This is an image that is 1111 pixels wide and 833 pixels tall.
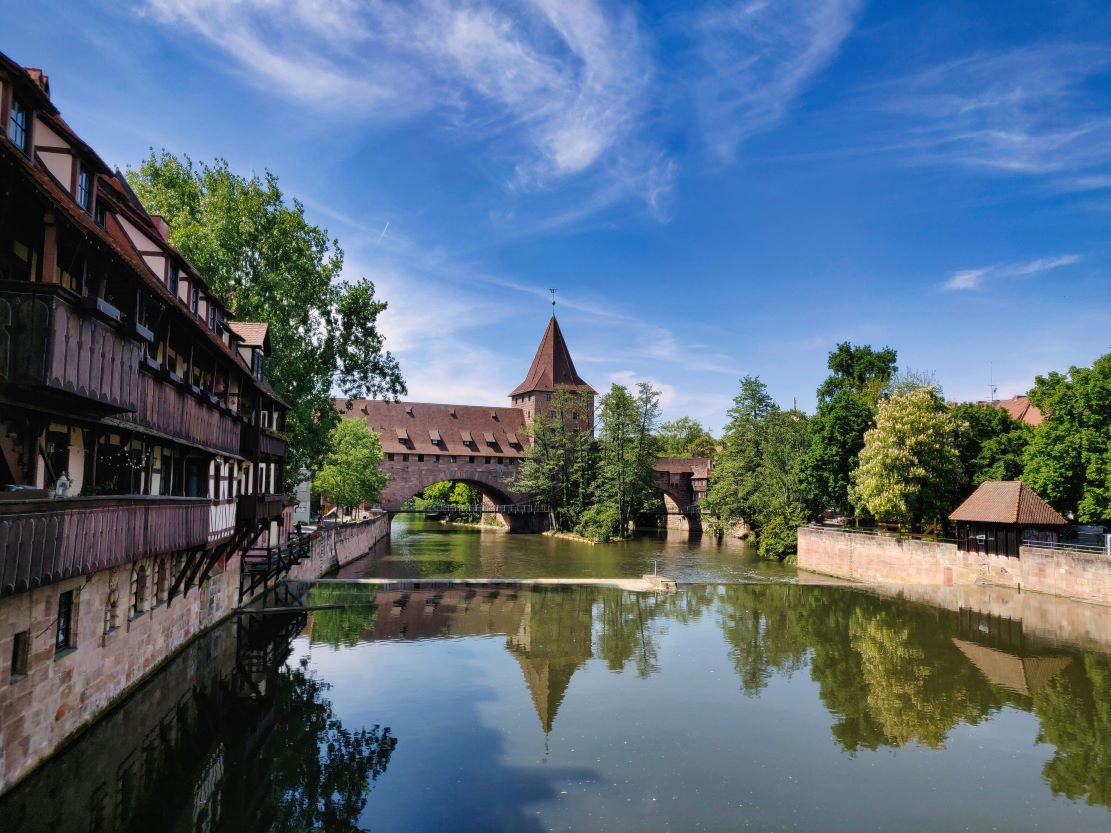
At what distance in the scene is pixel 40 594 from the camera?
985 cm

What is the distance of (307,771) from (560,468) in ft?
181

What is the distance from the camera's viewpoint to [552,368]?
7694 cm

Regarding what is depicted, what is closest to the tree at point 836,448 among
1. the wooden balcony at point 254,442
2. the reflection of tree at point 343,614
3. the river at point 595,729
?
the river at point 595,729

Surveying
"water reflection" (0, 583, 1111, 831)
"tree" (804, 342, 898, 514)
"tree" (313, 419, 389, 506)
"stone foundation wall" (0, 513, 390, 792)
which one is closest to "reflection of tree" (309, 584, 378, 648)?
"water reflection" (0, 583, 1111, 831)

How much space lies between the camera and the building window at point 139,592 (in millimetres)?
14102

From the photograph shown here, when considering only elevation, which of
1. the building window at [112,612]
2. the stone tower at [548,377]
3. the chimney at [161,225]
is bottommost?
the building window at [112,612]

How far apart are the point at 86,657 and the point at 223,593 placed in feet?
Result: 32.0

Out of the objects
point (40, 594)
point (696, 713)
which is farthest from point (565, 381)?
Answer: point (40, 594)

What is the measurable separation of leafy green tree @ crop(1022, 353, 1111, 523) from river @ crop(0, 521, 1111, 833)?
21.2 ft

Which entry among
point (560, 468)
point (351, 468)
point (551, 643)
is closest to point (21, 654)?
point (551, 643)

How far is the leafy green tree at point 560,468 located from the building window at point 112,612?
2092 inches

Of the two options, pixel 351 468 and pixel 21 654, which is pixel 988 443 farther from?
pixel 21 654

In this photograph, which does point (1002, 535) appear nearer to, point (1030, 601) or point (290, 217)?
point (1030, 601)

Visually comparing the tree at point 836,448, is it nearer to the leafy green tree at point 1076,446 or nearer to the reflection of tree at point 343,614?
the leafy green tree at point 1076,446
